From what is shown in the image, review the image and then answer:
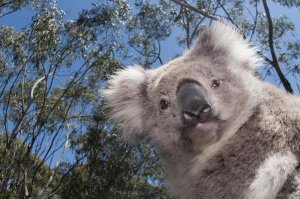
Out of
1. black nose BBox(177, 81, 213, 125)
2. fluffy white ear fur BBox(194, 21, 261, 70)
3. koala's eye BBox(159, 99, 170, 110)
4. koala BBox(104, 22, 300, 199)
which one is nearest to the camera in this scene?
koala BBox(104, 22, 300, 199)

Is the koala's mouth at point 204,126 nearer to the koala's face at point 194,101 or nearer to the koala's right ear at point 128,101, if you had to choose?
the koala's face at point 194,101

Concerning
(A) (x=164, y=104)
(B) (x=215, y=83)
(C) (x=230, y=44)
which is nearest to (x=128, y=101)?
(A) (x=164, y=104)

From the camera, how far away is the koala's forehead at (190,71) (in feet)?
9.29

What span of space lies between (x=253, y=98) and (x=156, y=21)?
12748 mm

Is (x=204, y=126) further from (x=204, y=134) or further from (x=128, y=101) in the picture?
(x=128, y=101)

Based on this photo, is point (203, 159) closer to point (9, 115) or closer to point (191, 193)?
point (191, 193)

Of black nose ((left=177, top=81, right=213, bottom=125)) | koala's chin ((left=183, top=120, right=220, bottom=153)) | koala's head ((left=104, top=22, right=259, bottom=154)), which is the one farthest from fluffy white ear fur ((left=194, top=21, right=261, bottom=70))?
koala's chin ((left=183, top=120, right=220, bottom=153))

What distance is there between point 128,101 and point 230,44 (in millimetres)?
810

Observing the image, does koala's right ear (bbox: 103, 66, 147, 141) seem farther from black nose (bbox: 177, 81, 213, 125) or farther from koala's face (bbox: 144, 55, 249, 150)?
black nose (bbox: 177, 81, 213, 125)

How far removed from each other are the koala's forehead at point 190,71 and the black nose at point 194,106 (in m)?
0.18

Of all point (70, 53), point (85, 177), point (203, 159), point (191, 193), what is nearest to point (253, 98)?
point (203, 159)

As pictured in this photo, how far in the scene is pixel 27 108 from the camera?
14.0m

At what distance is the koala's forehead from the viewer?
2.83 meters

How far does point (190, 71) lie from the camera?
288 cm
